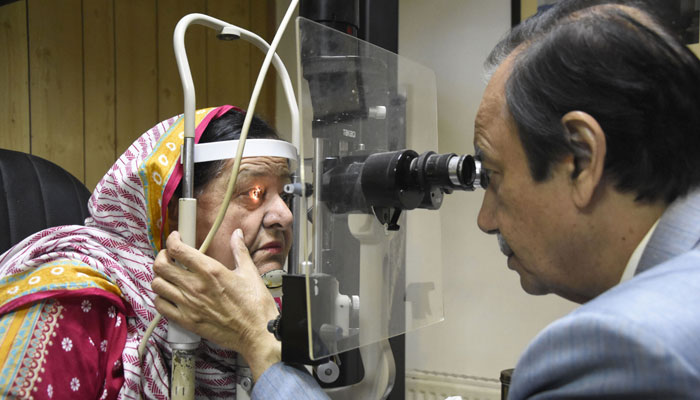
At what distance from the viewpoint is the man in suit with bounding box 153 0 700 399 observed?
508mm

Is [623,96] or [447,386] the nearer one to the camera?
[623,96]

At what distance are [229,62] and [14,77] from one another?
89 centimetres

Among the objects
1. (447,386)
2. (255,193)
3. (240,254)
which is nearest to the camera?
(240,254)

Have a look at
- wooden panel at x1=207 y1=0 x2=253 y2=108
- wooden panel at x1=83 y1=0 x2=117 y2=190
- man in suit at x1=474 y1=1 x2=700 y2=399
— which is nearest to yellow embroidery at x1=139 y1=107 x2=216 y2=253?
man in suit at x1=474 y1=1 x2=700 y2=399

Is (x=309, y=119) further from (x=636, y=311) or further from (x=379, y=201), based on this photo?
(x=636, y=311)

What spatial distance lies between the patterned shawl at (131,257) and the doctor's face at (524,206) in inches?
24.7

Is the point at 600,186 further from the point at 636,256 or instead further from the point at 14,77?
the point at 14,77

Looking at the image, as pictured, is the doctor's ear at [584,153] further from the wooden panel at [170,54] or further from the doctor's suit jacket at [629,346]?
the wooden panel at [170,54]

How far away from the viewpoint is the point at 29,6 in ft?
5.72

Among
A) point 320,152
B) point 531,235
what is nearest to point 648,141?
point 531,235

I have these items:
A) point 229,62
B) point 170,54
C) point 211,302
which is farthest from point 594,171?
point 229,62

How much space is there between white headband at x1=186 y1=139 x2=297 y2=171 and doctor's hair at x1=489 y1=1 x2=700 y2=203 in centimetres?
62

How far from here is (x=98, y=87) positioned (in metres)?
1.92

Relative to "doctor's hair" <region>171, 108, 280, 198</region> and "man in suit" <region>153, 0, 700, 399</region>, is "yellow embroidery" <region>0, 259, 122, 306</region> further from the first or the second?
"man in suit" <region>153, 0, 700, 399</region>
